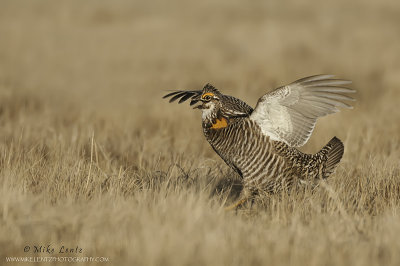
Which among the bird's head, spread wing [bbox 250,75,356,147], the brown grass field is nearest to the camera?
the brown grass field

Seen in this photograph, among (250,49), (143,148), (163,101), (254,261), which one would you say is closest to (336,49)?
(250,49)

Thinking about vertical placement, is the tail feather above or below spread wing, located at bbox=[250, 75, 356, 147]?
below

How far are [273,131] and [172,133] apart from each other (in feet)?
8.76

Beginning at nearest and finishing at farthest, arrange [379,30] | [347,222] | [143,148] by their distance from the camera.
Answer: [347,222], [143,148], [379,30]

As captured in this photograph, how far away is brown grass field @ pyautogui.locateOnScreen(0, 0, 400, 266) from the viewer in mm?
3260

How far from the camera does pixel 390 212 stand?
3.94 meters

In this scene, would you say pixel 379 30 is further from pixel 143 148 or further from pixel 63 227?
pixel 63 227

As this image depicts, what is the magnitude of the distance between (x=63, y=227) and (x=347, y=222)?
1.71 metres

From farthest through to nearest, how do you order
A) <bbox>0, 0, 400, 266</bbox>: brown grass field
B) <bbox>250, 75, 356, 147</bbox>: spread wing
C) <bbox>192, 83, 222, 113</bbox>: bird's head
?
<bbox>192, 83, 222, 113</bbox>: bird's head
<bbox>250, 75, 356, 147</bbox>: spread wing
<bbox>0, 0, 400, 266</bbox>: brown grass field

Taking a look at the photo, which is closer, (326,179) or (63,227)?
(63,227)

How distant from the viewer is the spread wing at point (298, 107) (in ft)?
13.8

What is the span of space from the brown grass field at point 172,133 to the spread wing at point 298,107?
0.46 metres

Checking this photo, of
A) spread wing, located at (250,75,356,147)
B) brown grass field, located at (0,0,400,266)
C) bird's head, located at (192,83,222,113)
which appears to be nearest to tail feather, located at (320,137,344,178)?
brown grass field, located at (0,0,400,266)

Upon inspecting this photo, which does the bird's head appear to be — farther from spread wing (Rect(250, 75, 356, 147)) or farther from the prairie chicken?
spread wing (Rect(250, 75, 356, 147))
